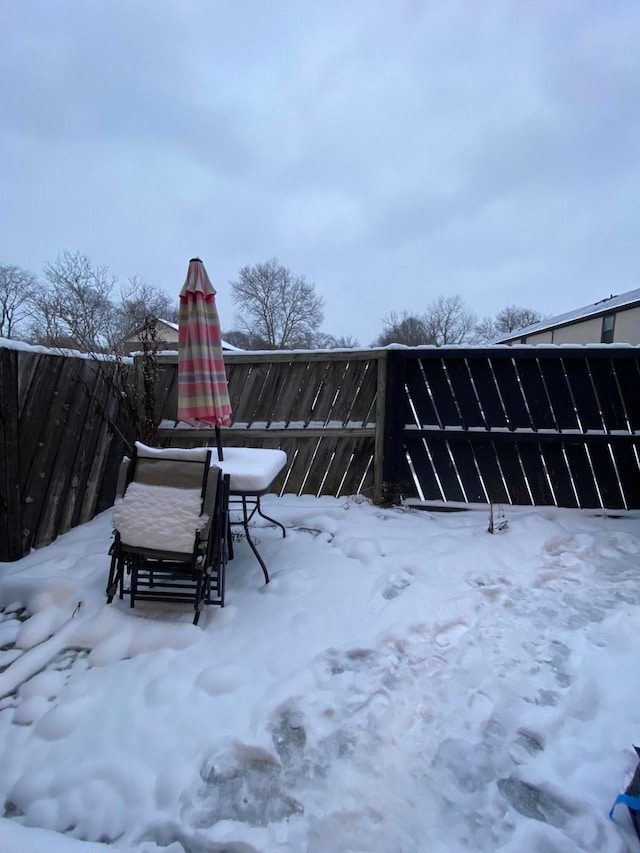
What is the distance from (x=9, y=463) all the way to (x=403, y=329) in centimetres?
3818

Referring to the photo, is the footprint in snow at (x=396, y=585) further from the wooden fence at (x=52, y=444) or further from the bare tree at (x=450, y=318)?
the bare tree at (x=450, y=318)

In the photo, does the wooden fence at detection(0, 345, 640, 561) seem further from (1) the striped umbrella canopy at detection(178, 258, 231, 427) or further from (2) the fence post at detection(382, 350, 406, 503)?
(1) the striped umbrella canopy at detection(178, 258, 231, 427)

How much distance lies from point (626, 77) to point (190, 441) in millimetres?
11399

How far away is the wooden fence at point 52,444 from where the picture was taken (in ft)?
8.62

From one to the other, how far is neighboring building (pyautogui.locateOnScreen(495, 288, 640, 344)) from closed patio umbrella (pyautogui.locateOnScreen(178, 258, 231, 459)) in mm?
14287

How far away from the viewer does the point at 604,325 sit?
17.2m

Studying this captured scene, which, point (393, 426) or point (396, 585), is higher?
point (393, 426)

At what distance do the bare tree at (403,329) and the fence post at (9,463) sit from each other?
33.1 metres

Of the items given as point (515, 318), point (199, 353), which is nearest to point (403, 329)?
point (515, 318)

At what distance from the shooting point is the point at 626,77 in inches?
330

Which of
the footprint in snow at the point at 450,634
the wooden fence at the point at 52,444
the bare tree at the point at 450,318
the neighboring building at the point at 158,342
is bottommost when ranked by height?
the footprint in snow at the point at 450,634

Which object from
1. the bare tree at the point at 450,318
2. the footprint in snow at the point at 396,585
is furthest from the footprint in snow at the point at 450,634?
the bare tree at the point at 450,318

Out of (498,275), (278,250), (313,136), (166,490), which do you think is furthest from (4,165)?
(498,275)

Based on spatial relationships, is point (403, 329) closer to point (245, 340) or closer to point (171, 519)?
point (245, 340)
